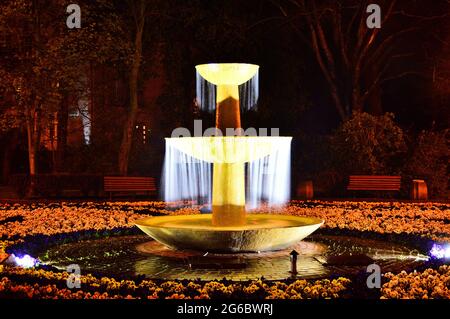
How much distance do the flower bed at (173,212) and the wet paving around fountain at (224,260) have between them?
2.16 feet

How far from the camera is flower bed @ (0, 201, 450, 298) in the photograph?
6.73 metres

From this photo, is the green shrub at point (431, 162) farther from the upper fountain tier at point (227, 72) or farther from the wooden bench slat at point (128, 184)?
the upper fountain tier at point (227, 72)

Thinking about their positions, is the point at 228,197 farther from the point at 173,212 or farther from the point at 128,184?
the point at 128,184

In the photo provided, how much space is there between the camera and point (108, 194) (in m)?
20.0

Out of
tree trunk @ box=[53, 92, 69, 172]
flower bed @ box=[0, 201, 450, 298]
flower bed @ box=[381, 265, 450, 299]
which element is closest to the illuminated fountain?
flower bed @ box=[0, 201, 450, 298]

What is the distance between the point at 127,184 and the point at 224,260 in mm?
10960

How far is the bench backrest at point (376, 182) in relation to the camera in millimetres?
19422

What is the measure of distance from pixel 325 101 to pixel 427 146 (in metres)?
5.49

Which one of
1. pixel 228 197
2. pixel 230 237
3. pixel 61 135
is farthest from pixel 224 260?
pixel 61 135

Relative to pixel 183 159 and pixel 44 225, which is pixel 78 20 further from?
pixel 44 225

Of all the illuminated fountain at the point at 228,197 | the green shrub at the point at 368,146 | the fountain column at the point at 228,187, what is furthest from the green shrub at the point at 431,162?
the fountain column at the point at 228,187

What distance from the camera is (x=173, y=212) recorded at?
1576cm

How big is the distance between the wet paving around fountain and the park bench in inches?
329

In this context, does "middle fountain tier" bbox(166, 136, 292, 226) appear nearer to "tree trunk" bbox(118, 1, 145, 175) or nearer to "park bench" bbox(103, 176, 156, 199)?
"park bench" bbox(103, 176, 156, 199)
